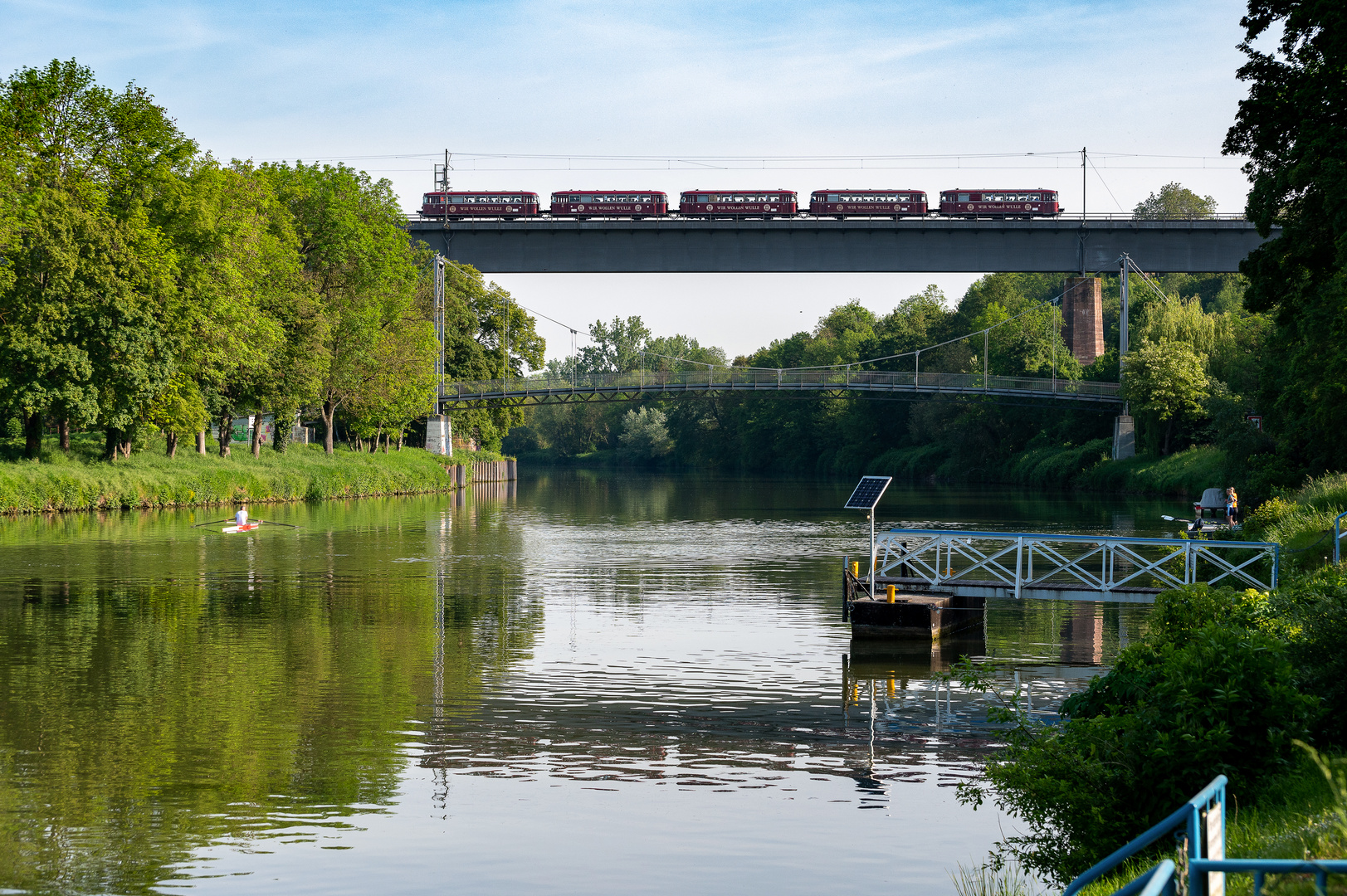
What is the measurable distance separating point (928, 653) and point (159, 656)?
1247 centimetres

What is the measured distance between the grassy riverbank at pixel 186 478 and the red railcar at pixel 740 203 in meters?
22.7

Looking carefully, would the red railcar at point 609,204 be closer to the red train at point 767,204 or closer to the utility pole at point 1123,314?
the red train at point 767,204

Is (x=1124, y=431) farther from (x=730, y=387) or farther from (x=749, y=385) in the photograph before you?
(x=730, y=387)

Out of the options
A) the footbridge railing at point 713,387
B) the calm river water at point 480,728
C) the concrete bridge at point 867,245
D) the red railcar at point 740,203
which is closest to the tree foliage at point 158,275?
the concrete bridge at point 867,245

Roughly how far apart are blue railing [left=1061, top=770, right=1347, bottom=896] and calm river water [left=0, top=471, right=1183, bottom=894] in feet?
16.8

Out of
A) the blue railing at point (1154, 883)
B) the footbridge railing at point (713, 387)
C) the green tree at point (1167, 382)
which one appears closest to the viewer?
the blue railing at point (1154, 883)

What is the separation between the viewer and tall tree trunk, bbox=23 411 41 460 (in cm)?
4959

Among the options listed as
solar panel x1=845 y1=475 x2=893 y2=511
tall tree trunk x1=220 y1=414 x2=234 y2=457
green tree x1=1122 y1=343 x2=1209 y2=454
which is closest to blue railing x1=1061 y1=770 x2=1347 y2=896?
solar panel x1=845 y1=475 x2=893 y2=511

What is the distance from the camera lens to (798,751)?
14633mm

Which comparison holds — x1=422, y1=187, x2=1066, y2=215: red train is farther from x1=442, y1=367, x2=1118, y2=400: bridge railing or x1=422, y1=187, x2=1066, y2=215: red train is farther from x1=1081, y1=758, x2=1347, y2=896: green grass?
x1=1081, y1=758, x2=1347, y2=896: green grass

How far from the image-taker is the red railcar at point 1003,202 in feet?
244

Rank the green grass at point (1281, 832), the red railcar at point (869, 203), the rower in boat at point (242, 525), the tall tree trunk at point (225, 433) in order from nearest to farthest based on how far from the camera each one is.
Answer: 1. the green grass at point (1281, 832)
2. the rower in boat at point (242, 525)
3. the tall tree trunk at point (225, 433)
4. the red railcar at point (869, 203)

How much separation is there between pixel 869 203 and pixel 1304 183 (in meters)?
47.0

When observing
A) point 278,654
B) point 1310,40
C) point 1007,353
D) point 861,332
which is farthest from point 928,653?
point 861,332
